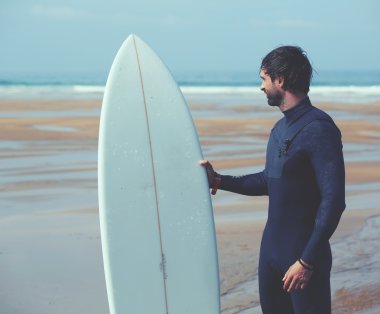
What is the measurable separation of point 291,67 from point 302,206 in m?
0.46

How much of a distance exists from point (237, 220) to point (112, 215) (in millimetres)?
3664

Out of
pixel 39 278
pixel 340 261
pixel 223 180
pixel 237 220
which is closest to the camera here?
pixel 223 180

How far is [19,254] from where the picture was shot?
574cm

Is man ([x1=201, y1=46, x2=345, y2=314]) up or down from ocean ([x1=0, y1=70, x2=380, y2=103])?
up

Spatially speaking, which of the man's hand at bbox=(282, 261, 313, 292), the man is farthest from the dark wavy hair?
the man's hand at bbox=(282, 261, 313, 292)

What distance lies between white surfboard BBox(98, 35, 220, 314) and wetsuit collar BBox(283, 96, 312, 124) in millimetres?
691

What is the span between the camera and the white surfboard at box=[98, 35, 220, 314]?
337 centimetres

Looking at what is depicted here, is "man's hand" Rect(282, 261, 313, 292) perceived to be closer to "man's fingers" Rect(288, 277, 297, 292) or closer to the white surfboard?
"man's fingers" Rect(288, 277, 297, 292)

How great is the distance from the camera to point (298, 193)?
278 cm

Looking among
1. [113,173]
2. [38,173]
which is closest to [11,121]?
[38,173]

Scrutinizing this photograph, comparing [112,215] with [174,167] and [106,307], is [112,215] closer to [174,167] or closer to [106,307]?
[174,167]

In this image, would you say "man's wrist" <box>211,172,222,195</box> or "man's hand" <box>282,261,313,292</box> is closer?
"man's hand" <box>282,261,313,292</box>

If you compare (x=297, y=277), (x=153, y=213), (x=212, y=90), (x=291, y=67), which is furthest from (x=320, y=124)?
(x=212, y=90)

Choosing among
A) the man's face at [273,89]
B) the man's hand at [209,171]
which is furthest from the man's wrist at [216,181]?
the man's face at [273,89]
